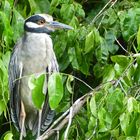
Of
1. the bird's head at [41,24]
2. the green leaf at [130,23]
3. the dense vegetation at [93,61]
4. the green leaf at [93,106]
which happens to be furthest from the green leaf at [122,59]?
the bird's head at [41,24]

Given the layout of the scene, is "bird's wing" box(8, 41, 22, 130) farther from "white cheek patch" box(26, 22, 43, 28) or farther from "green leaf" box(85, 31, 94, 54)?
"green leaf" box(85, 31, 94, 54)

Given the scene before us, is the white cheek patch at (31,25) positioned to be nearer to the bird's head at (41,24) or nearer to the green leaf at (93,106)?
the bird's head at (41,24)

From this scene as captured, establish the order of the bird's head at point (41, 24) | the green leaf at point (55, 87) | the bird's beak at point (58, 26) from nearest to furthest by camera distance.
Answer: the green leaf at point (55, 87) → the bird's beak at point (58, 26) → the bird's head at point (41, 24)

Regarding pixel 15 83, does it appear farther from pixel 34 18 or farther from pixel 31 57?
pixel 34 18

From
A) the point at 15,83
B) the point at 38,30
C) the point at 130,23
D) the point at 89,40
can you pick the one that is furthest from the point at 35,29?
the point at 130,23

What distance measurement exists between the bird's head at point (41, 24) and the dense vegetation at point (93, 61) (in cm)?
6

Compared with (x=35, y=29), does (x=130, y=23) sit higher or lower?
higher

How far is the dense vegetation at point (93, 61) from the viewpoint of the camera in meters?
2.40

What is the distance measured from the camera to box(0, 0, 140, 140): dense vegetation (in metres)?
2.40

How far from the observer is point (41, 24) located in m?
3.58

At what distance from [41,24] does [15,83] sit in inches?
14.8

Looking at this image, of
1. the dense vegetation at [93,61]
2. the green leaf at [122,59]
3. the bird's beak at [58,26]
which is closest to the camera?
the dense vegetation at [93,61]

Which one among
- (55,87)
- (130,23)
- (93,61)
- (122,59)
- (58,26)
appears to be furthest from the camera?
(93,61)

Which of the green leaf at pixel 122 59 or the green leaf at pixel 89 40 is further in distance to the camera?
the green leaf at pixel 89 40
